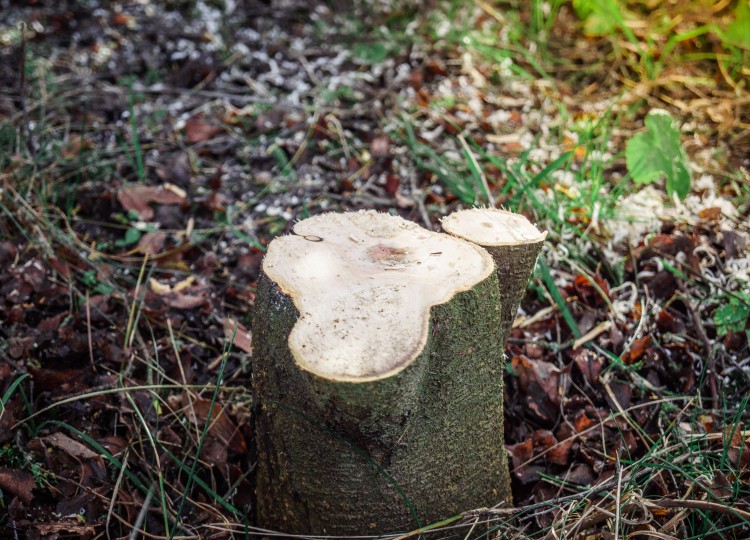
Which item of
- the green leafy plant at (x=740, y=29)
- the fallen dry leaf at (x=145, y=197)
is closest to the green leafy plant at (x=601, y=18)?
the green leafy plant at (x=740, y=29)

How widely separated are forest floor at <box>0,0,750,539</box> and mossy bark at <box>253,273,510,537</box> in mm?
119

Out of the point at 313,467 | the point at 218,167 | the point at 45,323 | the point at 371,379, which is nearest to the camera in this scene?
the point at 371,379

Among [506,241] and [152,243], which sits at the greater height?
[506,241]

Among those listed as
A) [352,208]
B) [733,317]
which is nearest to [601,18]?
[352,208]

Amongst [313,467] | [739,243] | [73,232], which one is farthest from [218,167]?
[739,243]

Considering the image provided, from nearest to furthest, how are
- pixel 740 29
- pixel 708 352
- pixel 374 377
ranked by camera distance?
pixel 374 377 → pixel 708 352 → pixel 740 29

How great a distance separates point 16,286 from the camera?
204 centimetres

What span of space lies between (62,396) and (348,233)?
979 millimetres

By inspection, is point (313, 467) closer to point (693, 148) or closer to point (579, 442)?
point (579, 442)

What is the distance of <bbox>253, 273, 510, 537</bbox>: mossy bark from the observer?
1.24 meters

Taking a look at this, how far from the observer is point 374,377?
3.63 ft

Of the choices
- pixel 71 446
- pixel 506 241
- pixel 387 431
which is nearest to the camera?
pixel 387 431

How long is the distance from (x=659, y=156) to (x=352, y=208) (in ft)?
3.93

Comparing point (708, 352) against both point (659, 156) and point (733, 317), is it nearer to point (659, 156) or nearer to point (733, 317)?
point (733, 317)
